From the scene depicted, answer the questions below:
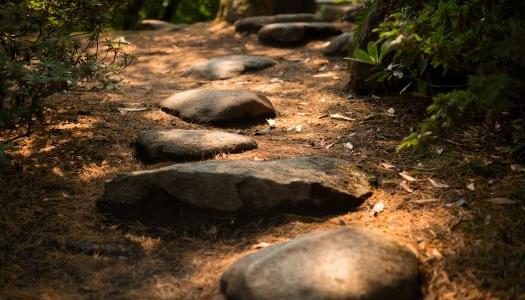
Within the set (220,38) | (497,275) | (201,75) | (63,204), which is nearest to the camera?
(497,275)

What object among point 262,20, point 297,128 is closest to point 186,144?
point 297,128

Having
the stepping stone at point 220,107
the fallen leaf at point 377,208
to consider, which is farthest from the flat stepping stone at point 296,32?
the fallen leaf at point 377,208

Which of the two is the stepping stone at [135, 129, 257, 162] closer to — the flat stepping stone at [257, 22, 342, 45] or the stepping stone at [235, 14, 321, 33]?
the flat stepping stone at [257, 22, 342, 45]

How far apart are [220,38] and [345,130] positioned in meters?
5.34

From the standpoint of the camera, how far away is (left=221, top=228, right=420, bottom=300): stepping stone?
2.21 metres

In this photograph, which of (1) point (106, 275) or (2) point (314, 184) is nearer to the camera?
(1) point (106, 275)

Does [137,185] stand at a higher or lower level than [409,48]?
lower

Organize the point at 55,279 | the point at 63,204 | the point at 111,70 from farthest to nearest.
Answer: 1. the point at 111,70
2. the point at 63,204
3. the point at 55,279

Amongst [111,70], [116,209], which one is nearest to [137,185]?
[116,209]

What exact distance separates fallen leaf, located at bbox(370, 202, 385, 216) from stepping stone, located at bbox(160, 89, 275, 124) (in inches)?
68.6

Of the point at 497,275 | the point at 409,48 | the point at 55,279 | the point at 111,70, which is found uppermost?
the point at 409,48

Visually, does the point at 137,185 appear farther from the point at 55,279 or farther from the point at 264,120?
the point at 264,120

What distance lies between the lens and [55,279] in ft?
8.42

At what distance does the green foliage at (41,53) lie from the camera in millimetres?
2963
